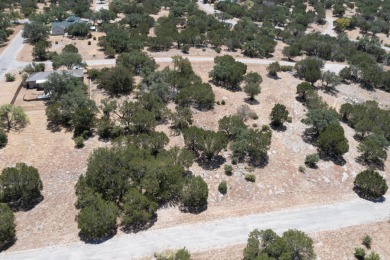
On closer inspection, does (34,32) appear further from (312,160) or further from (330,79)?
(312,160)

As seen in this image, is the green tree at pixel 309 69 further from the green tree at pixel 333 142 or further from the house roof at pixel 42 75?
the house roof at pixel 42 75

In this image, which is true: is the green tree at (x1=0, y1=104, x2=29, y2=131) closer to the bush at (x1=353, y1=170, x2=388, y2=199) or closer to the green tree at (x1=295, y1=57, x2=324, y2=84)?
the bush at (x1=353, y1=170, x2=388, y2=199)

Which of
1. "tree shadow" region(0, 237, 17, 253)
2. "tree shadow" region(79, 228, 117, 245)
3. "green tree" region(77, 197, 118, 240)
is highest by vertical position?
"green tree" region(77, 197, 118, 240)

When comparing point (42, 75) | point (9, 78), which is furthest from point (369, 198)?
point (9, 78)

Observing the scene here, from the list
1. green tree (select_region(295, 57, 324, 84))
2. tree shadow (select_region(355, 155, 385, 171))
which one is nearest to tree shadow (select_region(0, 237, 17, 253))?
tree shadow (select_region(355, 155, 385, 171))

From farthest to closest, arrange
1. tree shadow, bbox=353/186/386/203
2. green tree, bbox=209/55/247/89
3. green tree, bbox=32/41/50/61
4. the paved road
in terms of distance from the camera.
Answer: green tree, bbox=32/41/50/61, green tree, bbox=209/55/247/89, tree shadow, bbox=353/186/386/203, the paved road

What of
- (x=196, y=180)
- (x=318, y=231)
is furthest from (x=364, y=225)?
(x=196, y=180)

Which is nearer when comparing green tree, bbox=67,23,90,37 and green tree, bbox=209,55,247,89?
green tree, bbox=209,55,247,89

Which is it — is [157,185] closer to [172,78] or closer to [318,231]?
[318,231]

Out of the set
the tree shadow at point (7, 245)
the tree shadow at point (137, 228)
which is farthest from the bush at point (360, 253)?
the tree shadow at point (7, 245)
